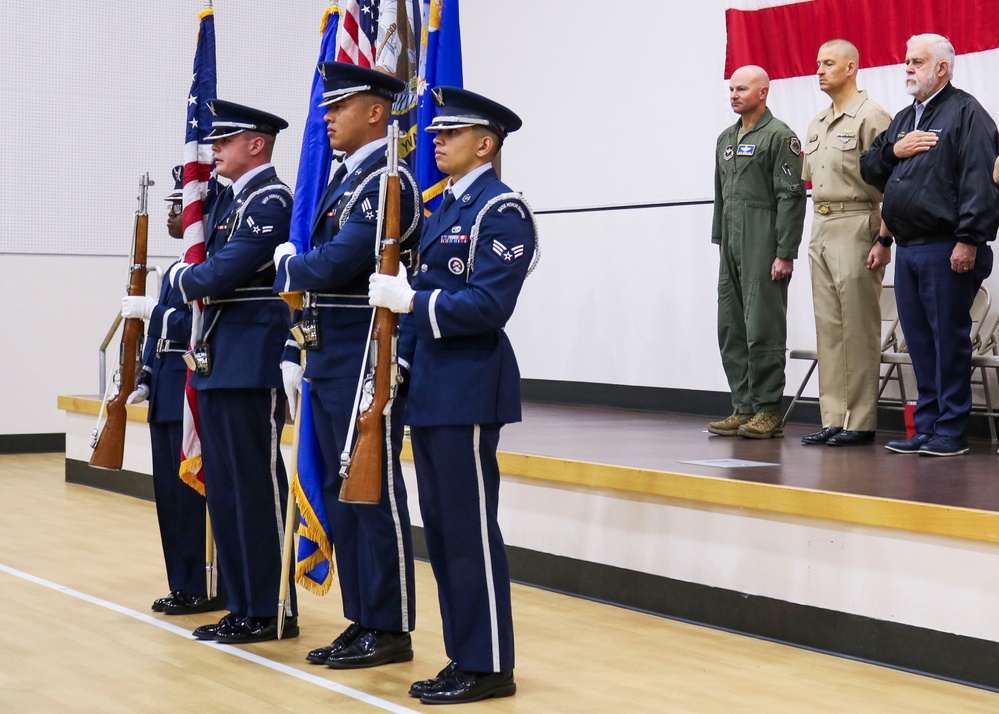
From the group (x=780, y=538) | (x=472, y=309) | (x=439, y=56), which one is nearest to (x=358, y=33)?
(x=439, y=56)

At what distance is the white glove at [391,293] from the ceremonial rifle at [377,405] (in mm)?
51

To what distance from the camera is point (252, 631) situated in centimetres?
387

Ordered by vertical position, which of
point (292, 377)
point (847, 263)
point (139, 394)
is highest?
point (847, 263)

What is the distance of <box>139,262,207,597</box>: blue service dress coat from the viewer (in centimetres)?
436

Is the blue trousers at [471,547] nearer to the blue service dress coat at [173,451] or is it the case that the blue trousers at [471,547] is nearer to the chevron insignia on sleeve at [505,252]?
the chevron insignia on sleeve at [505,252]

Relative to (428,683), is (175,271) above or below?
above

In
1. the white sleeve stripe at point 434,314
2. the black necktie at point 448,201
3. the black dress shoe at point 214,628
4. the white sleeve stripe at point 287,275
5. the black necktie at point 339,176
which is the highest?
the black necktie at point 339,176

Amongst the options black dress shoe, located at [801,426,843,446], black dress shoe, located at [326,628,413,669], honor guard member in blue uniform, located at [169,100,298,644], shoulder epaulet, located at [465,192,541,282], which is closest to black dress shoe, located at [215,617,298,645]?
honor guard member in blue uniform, located at [169,100,298,644]

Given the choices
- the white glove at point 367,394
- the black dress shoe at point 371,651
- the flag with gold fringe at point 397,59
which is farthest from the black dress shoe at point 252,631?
the flag with gold fringe at point 397,59

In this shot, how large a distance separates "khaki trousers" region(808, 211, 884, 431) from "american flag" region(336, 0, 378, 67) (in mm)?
2135

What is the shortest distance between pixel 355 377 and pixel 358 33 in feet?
4.23

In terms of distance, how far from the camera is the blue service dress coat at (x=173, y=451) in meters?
4.36

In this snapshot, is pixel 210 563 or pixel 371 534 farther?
pixel 210 563

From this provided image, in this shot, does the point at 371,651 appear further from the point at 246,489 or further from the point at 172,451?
the point at 172,451
